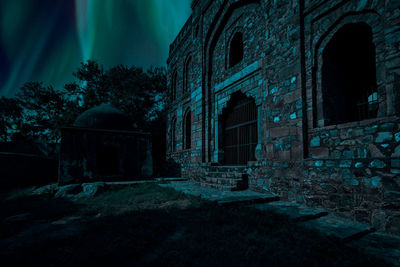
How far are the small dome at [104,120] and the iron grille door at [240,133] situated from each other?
656 centimetres

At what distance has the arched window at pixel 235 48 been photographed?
713cm

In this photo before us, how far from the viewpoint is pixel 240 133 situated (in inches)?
261

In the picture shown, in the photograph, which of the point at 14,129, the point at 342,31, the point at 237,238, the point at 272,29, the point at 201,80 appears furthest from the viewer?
the point at 14,129

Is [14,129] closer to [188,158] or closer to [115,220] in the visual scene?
[188,158]

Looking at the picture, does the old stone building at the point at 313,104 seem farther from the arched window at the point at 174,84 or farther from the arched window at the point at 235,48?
the arched window at the point at 174,84

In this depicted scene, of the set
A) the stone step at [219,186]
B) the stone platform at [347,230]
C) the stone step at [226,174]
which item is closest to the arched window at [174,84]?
the stone step at [226,174]

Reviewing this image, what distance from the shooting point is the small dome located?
408 inches

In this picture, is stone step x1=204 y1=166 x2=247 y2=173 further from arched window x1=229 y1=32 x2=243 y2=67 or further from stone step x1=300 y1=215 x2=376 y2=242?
arched window x1=229 y1=32 x2=243 y2=67

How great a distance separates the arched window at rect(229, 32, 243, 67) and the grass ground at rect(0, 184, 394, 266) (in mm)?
5611

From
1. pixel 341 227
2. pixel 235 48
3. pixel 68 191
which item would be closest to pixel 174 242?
pixel 341 227

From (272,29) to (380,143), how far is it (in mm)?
3566

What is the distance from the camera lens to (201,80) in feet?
26.9

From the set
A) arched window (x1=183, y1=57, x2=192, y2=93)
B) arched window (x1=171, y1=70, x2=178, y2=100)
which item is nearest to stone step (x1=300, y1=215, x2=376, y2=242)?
arched window (x1=183, y1=57, x2=192, y2=93)

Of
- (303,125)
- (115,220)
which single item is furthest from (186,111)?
(115,220)
